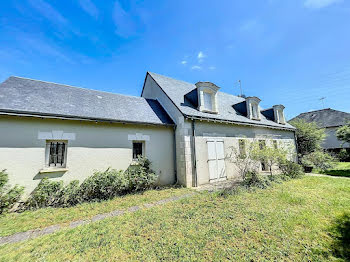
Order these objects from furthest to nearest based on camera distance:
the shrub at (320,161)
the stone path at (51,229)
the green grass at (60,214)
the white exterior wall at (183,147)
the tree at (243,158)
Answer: the shrub at (320,161) < the tree at (243,158) < the white exterior wall at (183,147) < the green grass at (60,214) < the stone path at (51,229)

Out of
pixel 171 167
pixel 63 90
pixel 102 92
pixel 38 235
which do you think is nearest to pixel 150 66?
pixel 102 92

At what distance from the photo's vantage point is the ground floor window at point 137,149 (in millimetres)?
7235

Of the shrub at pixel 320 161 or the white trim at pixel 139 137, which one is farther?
the shrub at pixel 320 161

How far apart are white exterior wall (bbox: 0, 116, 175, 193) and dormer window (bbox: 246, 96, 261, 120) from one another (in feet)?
23.3

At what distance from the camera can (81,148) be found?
5855 mm

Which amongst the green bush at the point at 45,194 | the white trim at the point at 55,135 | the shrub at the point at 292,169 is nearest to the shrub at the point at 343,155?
the shrub at the point at 292,169

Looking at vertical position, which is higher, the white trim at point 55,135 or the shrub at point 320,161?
the white trim at point 55,135

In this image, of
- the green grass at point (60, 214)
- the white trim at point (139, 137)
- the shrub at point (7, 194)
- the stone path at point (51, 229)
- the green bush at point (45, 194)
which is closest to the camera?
the stone path at point (51, 229)

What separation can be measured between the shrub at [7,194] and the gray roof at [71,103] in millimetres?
2245

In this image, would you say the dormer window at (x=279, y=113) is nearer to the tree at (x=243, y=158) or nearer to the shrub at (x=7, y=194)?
the tree at (x=243, y=158)

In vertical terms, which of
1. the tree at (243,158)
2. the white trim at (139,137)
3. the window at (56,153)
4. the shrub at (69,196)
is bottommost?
the shrub at (69,196)

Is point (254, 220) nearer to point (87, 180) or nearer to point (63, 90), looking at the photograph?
point (87, 180)

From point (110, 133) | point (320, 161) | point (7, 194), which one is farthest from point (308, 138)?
point (7, 194)

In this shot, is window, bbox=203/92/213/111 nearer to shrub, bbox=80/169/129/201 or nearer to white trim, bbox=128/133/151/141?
white trim, bbox=128/133/151/141
